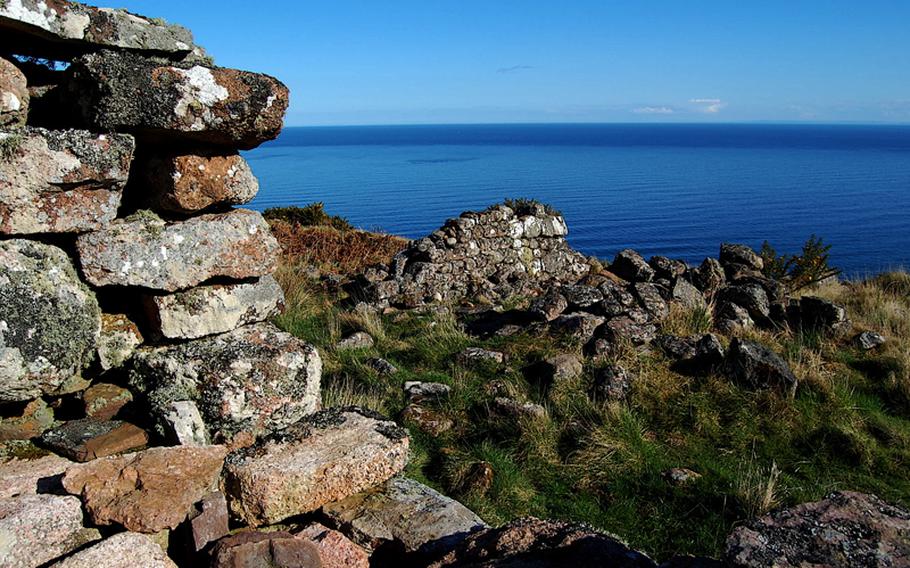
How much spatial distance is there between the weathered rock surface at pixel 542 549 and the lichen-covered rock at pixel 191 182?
2.90 m

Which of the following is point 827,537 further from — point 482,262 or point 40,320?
point 482,262

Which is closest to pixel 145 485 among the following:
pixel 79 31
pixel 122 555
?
pixel 122 555

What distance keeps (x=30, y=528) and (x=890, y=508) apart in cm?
395

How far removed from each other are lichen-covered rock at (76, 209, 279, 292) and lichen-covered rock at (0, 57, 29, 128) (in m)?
0.82

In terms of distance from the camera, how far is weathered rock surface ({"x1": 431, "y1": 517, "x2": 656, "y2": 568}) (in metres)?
2.95

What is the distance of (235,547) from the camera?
325 centimetres

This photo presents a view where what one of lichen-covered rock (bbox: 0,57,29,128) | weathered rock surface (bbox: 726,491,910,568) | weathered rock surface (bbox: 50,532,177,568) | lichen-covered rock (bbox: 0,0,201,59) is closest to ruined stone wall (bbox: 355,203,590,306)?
lichen-covered rock (bbox: 0,0,201,59)

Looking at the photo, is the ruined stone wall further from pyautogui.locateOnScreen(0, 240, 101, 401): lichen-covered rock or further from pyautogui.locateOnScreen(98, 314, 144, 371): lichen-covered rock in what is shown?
pyautogui.locateOnScreen(0, 240, 101, 401): lichen-covered rock

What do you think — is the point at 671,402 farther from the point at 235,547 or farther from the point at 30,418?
the point at 30,418

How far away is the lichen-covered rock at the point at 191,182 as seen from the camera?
14.6 ft

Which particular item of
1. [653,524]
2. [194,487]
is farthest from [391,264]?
[194,487]

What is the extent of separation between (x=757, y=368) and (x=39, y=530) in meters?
7.05

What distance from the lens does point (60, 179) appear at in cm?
384

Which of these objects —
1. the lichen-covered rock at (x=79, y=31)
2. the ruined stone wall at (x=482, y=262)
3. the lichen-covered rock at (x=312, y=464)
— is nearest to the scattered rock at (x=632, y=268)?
the ruined stone wall at (x=482, y=262)
